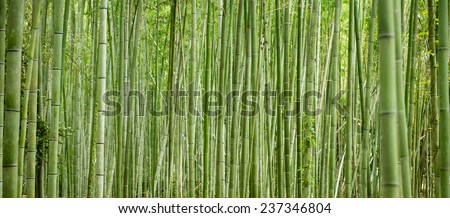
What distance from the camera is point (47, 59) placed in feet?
15.8

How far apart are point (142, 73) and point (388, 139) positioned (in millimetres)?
4571

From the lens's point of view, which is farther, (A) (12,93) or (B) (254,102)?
(B) (254,102)

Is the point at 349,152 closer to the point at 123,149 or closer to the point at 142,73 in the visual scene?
the point at 123,149

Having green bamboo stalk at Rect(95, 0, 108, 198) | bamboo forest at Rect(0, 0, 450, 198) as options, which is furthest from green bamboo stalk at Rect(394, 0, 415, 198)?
green bamboo stalk at Rect(95, 0, 108, 198)

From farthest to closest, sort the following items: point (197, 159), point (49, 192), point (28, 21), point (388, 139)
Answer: point (197, 159)
point (28, 21)
point (49, 192)
point (388, 139)

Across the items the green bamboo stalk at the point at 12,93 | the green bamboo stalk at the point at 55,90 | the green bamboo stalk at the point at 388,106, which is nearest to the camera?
the green bamboo stalk at the point at 388,106

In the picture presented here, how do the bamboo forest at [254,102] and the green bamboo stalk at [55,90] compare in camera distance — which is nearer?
the bamboo forest at [254,102]

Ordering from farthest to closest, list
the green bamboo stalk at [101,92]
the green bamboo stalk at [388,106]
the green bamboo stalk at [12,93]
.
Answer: the green bamboo stalk at [101,92]
the green bamboo stalk at [12,93]
the green bamboo stalk at [388,106]

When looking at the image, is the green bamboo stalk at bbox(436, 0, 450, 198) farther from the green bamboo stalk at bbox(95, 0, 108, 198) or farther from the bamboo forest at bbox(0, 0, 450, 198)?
the green bamboo stalk at bbox(95, 0, 108, 198)

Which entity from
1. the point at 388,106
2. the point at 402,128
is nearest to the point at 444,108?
the point at 402,128

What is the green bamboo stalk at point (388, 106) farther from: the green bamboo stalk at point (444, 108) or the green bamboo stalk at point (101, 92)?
the green bamboo stalk at point (101, 92)

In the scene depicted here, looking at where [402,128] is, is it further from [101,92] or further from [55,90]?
[101,92]

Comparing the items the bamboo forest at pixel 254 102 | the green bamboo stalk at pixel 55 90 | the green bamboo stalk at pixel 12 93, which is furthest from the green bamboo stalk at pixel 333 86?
the green bamboo stalk at pixel 12 93

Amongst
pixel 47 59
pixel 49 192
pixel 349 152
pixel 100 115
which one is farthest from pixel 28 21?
pixel 349 152
